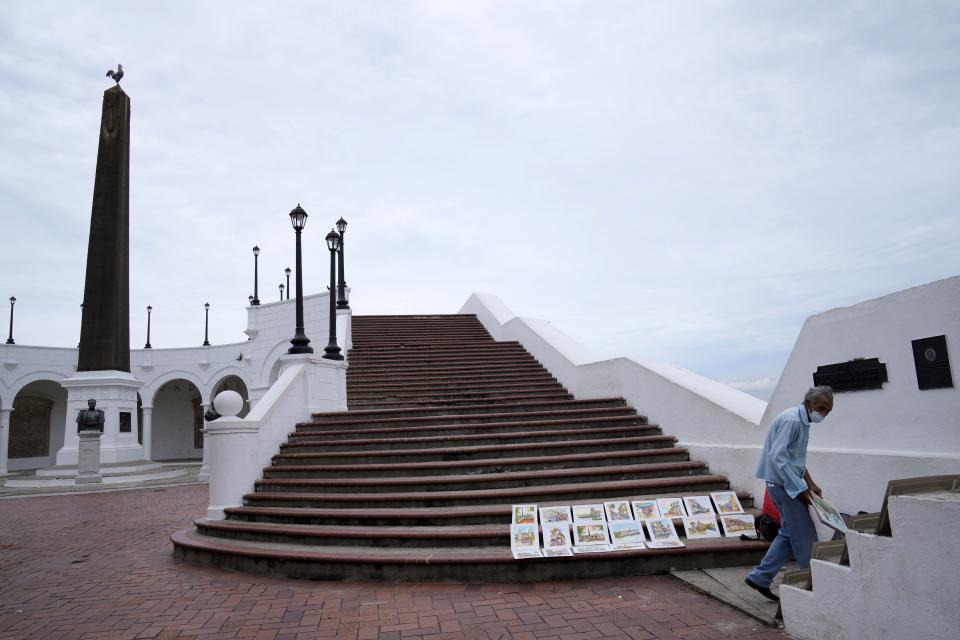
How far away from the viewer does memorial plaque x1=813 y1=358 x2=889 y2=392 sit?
15.2 feet

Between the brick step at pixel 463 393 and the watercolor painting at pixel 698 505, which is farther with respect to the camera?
the brick step at pixel 463 393

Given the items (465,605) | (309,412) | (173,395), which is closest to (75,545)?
(309,412)

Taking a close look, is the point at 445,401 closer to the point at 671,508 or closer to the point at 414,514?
the point at 414,514

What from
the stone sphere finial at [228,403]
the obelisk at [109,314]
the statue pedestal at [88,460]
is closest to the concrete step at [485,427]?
the stone sphere finial at [228,403]

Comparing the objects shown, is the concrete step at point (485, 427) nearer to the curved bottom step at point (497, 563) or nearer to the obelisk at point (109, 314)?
the curved bottom step at point (497, 563)

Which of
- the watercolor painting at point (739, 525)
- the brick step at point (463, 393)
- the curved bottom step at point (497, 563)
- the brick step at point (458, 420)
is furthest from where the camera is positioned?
the brick step at point (463, 393)

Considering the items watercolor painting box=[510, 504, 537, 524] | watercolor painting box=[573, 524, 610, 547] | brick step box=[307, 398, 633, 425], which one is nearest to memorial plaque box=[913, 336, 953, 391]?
watercolor painting box=[573, 524, 610, 547]

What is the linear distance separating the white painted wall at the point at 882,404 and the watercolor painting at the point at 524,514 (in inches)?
95.8

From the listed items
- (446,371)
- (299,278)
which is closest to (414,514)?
(299,278)

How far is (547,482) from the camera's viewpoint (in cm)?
656

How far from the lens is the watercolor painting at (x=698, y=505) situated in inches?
215

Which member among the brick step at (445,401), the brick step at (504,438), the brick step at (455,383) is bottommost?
the brick step at (504,438)

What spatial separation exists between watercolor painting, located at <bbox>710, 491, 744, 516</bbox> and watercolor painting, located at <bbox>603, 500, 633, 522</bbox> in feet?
2.75

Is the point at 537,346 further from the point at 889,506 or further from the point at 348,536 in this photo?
the point at 889,506
